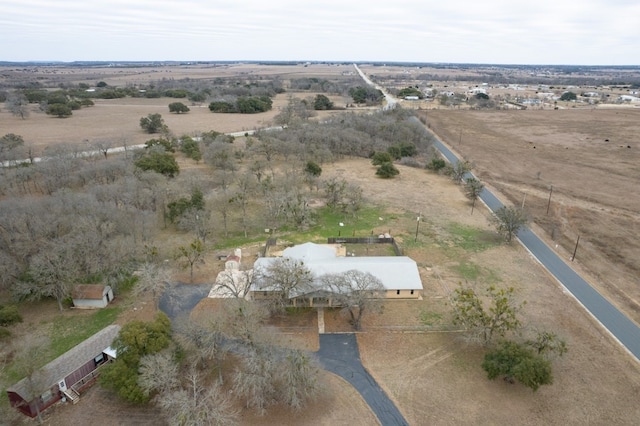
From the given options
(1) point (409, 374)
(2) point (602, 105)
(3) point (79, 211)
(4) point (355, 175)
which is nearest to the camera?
(1) point (409, 374)

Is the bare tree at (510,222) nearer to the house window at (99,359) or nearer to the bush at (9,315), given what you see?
the house window at (99,359)

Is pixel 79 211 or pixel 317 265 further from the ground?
pixel 79 211

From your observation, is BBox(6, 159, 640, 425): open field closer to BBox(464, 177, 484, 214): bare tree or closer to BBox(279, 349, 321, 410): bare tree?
BBox(279, 349, 321, 410): bare tree

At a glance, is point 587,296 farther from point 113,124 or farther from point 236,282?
point 113,124

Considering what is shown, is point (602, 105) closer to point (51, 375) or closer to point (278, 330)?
point (278, 330)

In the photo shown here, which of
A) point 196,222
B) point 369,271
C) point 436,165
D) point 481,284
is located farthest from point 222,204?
point 436,165

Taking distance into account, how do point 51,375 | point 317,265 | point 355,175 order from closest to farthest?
point 51,375, point 317,265, point 355,175

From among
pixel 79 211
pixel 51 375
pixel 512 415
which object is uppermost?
pixel 79 211

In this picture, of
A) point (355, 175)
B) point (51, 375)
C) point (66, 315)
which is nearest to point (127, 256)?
point (66, 315)

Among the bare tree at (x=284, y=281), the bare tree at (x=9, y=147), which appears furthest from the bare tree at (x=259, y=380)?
the bare tree at (x=9, y=147)
